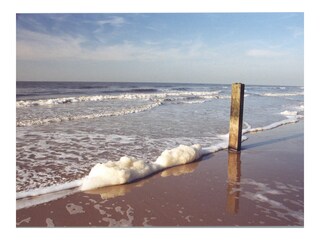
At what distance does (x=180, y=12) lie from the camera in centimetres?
491

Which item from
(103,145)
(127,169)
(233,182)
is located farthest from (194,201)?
(103,145)

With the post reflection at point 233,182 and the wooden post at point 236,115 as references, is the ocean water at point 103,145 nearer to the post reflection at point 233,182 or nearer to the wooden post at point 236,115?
the wooden post at point 236,115

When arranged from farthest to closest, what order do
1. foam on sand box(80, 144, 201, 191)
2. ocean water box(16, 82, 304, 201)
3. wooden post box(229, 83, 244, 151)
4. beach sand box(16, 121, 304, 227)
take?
wooden post box(229, 83, 244, 151), ocean water box(16, 82, 304, 201), foam on sand box(80, 144, 201, 191), beach sand box(16, 121, 304, 227)

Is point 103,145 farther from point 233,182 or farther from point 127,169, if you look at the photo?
point 233,182

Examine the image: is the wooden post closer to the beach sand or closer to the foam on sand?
the beach sand

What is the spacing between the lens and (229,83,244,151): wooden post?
20.6ft

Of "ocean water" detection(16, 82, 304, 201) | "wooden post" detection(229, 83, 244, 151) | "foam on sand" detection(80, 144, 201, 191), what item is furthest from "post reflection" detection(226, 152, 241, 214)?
"foam on sand" detection(80, 144, 201, 191)

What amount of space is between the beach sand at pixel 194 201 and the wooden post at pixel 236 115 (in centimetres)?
88

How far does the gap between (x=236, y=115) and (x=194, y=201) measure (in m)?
2.75

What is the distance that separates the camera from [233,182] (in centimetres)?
475
